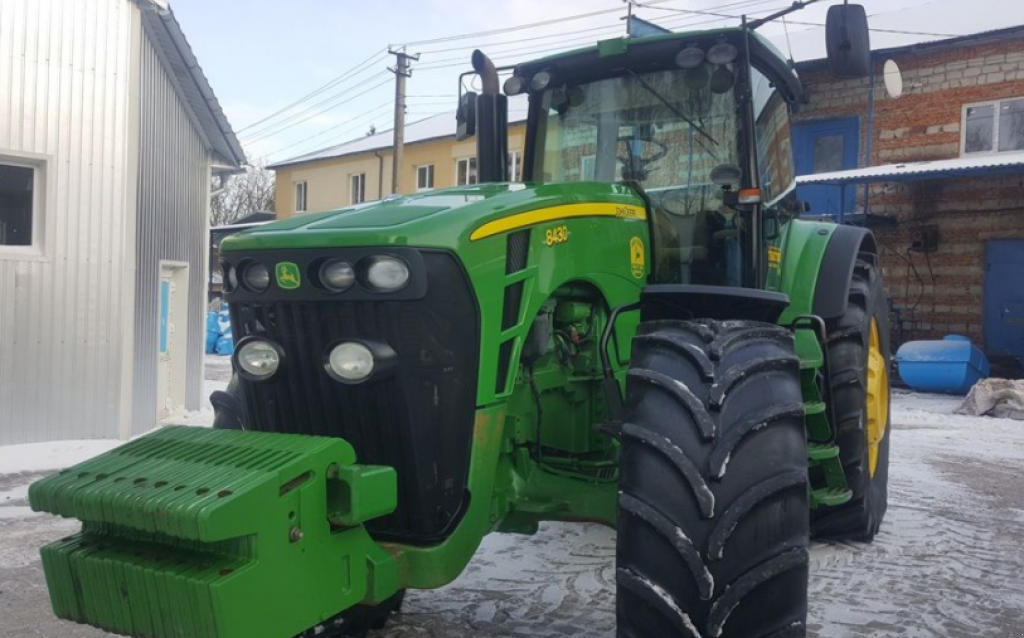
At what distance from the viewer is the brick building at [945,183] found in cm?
1539

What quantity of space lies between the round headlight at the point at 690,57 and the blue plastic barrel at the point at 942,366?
1100 cm

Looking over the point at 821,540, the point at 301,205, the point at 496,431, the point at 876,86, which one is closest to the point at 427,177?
the point at 301,205

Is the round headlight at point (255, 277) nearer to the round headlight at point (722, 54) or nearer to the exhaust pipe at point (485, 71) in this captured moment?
the exhaust pipe at point (485, 71)

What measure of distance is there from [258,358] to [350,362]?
371mm

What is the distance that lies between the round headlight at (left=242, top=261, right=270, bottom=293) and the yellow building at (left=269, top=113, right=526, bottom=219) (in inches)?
816

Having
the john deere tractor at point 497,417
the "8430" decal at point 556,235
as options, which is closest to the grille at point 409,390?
the john deere tractor at point 497,417

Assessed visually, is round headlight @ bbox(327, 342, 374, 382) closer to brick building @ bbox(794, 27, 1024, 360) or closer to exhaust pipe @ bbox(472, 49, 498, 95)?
exhaust pipe @ bbox(472, 49, 498, 95)

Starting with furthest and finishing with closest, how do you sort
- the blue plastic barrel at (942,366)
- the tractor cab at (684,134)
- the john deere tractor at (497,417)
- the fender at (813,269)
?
1. the blue plastic barrel at (942,366)
2. the fender at (813,269)
3. the tractor cab at (684,134)
4. the john deere tractor at (497,417)

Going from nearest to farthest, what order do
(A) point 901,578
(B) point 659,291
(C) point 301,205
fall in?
(B) point 659,291
(A) point 901,578
(C) point 301,205

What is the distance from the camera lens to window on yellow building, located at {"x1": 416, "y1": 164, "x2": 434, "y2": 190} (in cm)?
2686

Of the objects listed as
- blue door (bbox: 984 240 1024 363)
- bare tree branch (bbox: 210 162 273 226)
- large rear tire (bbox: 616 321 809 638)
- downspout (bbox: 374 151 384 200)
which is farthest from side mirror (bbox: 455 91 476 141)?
bare tree branch (bbox: 210 162 273 226)

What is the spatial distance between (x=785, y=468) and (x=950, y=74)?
15.4m

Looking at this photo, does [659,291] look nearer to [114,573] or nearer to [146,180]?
[114,573]

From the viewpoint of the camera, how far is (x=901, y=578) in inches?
189
